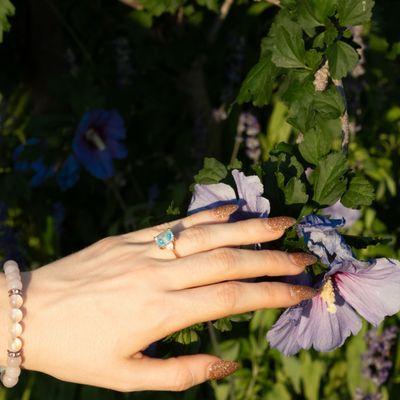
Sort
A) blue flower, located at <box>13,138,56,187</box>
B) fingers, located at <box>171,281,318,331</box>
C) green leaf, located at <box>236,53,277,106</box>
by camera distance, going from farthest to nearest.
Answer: blue flower, located at <box>13,138,56,187</box>
green leaf, located at <box>236,53,277,106</box>
fingers, located at <box>171,281,318,331</box>

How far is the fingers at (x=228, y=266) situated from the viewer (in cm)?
120

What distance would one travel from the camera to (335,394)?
270cm

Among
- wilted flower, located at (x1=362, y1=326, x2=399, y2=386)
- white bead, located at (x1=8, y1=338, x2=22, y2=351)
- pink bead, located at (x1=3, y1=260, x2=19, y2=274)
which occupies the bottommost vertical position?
wilted flower, located at (x1=362, y1=326, x2=399, y2=386)

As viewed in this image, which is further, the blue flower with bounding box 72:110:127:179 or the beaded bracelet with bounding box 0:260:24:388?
the blue flower with bounding box 72:110:127:179

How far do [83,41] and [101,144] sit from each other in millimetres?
585

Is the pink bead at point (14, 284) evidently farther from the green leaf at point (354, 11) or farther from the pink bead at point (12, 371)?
the green leaf at point (354, 11)

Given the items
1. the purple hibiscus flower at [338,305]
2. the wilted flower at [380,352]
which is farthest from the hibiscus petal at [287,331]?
the wilted flower at [380,352]

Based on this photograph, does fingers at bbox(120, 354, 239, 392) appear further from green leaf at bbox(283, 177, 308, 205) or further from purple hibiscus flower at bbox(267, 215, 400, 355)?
green leaf at bbox(283, 177, 308, 205)

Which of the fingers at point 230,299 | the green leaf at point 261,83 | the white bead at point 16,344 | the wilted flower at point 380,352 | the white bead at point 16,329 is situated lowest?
the wilted flower at point 380,352

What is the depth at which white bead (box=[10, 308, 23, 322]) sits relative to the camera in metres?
1.25

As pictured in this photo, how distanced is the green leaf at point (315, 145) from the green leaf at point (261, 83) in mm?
155

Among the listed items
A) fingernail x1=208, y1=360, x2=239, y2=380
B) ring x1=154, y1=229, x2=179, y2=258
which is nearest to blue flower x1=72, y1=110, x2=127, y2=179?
ring x1=154, y1=229, x2=179, y2=258

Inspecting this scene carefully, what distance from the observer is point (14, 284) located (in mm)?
1279

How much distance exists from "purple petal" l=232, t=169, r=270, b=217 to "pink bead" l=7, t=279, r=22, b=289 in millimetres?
397
